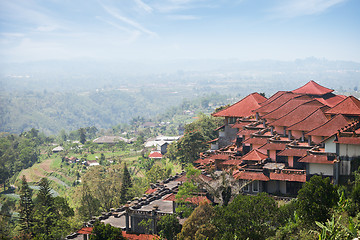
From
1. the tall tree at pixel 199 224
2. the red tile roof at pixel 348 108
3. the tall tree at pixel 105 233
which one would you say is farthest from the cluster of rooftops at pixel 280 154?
the tall tree at pixel 199 224

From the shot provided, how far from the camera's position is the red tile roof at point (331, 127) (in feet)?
89.3

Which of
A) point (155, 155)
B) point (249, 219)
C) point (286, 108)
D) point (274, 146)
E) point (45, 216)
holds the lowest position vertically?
point (155, 155)

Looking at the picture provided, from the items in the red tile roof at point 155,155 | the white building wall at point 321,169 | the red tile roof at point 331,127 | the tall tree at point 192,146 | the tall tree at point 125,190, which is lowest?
the red tile roof at point 155,155

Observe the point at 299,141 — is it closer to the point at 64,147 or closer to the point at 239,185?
the point at 239,185

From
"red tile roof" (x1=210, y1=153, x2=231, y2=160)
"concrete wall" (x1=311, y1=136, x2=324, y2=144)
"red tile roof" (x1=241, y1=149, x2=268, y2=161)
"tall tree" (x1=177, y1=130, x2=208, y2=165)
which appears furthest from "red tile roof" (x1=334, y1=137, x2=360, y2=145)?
"tall tree" (x1=177, y1=130, x2=208, y2=165)

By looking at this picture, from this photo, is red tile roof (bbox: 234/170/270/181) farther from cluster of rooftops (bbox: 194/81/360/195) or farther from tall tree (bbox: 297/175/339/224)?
tall tree (bbox: 297/175/339/224)

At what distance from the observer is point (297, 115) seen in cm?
3134

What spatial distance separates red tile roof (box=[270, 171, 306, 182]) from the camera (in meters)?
26.0

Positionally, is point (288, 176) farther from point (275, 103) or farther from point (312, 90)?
point (312, 90)

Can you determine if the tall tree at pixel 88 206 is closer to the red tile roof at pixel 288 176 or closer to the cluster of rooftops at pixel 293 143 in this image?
the cluster of rooftops at pixel 293 143

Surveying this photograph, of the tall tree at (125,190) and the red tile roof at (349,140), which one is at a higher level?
the red tile roof at (349,140)

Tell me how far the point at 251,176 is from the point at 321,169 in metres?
4.10

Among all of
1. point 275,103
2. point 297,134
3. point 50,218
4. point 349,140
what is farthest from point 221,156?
point 50,218

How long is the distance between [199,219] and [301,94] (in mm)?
17585
